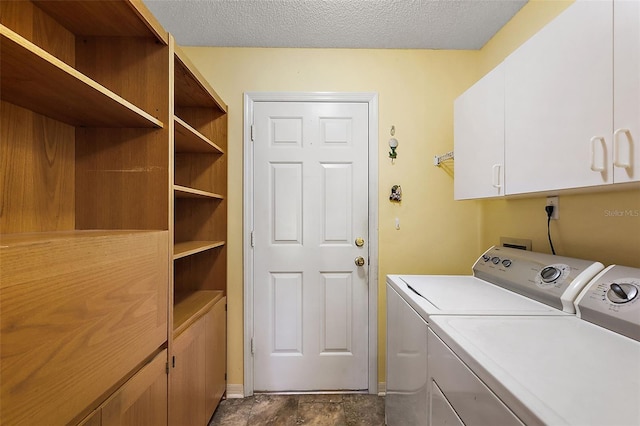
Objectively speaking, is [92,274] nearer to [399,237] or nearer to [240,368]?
[240,368]

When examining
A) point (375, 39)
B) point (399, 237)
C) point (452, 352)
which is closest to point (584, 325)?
point (452, 352)

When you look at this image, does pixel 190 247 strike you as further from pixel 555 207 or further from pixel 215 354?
pixel 555 207

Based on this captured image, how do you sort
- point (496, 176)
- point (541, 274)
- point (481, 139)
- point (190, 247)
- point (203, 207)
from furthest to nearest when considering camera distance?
point (203, 207), point (190, 247), point (481, 139), point (496, 176), point (541, 274)

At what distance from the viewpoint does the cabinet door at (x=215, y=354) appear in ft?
5.50

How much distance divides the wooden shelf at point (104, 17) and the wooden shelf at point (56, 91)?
12.0 inches

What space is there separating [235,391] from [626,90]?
249 cm

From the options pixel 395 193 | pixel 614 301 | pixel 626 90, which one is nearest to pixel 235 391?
pixel 395 193

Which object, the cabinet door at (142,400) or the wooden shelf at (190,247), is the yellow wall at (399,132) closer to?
the wooden shelf at (190,247)

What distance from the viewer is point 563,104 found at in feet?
3.30

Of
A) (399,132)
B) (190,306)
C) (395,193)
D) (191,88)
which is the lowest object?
(190,306)

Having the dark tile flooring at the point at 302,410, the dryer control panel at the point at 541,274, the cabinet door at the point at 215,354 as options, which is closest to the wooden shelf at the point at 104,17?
the cabinet door at the point at 215,354

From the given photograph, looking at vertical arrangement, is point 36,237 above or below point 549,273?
above

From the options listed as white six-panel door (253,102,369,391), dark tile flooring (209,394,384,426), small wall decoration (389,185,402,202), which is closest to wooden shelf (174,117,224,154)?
white six-panel door (253,102,369,391)

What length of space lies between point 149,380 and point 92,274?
1.69ft
